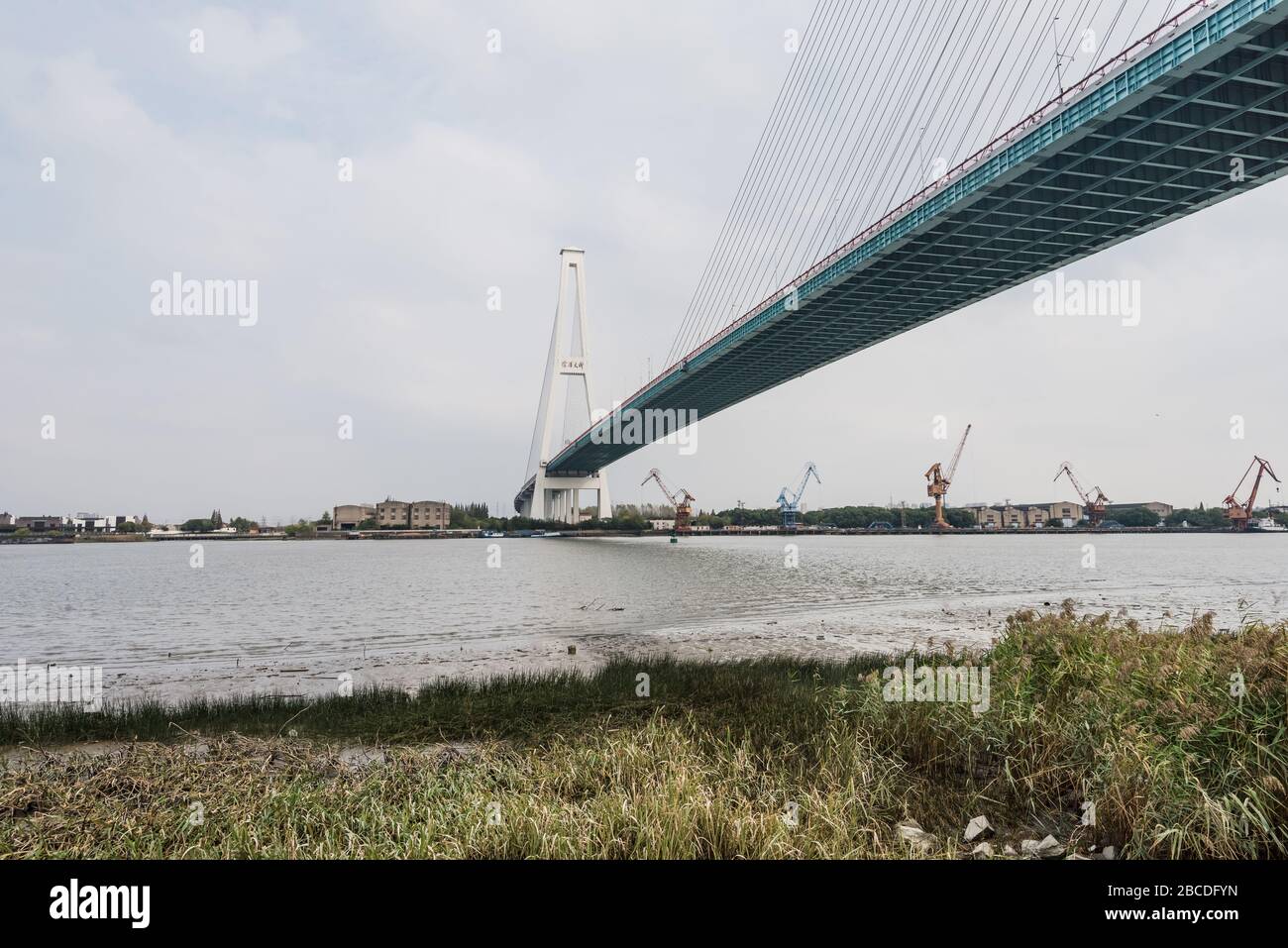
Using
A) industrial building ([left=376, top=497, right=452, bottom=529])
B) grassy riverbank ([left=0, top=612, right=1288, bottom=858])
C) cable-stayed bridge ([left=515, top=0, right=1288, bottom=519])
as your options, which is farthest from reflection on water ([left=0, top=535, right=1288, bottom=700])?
industrial building ([left=376, top=497, right=452, bottom=529])

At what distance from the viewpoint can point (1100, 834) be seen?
16.5 feet

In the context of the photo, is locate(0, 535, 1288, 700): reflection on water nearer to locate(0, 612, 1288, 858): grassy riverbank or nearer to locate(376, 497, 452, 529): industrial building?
locate(0, 612, 1288, 858): grassy riverbank

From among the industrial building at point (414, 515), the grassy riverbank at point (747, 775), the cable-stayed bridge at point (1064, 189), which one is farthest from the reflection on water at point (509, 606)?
the industrial building at point (414, 515)

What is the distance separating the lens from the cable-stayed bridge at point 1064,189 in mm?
22156

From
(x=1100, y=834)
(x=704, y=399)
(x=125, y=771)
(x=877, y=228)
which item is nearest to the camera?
(x=1100, y=834)

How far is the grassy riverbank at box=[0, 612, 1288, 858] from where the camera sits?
4633 millimetres

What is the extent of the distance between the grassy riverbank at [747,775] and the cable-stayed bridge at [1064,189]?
21502 millimetres

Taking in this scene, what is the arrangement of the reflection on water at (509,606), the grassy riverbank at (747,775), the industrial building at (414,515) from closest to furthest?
the grassy riverbank at (747,775) → the reflection on water at (509,606) → the industrial building at (414,515)

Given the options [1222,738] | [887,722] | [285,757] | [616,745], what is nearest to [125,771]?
[285,757]

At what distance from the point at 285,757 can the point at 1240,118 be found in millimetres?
34697

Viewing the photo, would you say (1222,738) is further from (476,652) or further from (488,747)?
(476,652)

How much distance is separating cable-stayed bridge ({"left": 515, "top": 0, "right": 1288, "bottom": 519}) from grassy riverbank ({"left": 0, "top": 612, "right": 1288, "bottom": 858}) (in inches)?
847

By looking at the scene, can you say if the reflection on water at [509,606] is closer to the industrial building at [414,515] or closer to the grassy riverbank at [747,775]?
the grassy riverbank at [747,775]
